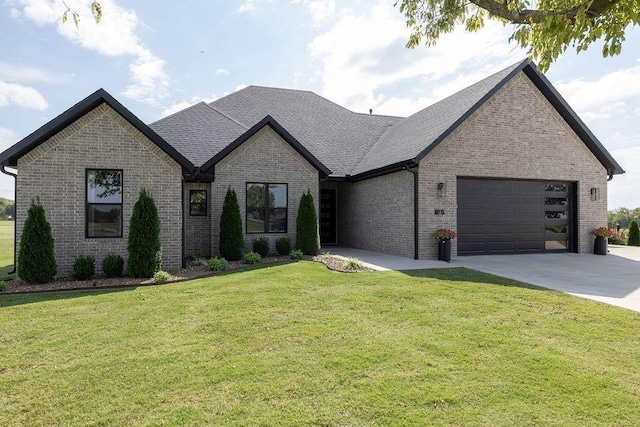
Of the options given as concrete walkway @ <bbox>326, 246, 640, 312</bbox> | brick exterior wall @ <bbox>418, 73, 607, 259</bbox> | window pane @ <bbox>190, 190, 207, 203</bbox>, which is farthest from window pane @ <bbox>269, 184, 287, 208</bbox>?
brick exterior wall @ <bbox>418, 73, 607, 259</bbox>

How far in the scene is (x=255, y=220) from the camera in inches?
537

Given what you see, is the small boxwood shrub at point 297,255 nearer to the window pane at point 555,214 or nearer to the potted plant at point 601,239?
the window pane at point 555,214

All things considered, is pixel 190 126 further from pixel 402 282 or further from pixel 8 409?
pixel 8 409

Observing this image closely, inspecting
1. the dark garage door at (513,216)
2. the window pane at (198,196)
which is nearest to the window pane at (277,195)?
the window pane at (198,196)

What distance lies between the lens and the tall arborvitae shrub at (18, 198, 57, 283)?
8836mm

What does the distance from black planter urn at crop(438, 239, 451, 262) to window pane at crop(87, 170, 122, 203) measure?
1013cm

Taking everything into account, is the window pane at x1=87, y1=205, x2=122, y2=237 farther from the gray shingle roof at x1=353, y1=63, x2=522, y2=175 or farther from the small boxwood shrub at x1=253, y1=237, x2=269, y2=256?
the gray shingle roof at x1=353, y1=63, x2=522, y2=175

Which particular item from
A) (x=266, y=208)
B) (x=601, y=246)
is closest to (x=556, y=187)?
(x=601, y=246)

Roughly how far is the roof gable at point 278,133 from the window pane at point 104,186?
9.34ft

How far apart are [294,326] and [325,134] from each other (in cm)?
1529

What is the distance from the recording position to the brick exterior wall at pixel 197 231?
44.4 feet

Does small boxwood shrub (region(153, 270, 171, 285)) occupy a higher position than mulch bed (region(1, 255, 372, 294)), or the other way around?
small boxwood shrub (region(153, 270, 171, 285))

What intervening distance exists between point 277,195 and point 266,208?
0.64 meters

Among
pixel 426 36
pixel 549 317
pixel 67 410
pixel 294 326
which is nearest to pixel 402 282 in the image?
pixel 549 317
